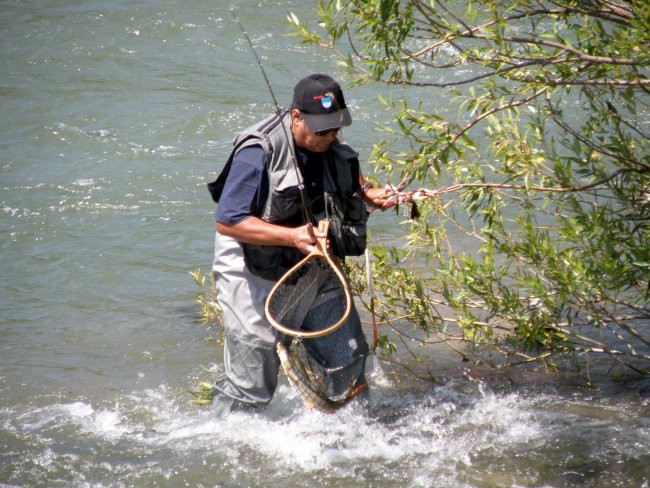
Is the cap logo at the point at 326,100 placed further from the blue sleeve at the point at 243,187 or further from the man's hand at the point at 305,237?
the man's hand at the point at 305,237

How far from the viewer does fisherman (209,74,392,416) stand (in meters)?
4.65

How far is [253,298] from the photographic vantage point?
200 inches

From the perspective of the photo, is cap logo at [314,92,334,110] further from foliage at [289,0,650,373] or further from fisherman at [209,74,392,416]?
foliage at [289,0,650,373]

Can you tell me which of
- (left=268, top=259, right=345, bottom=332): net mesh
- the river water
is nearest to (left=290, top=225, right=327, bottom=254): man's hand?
(left=268, top=259, right=345, bottom=332): net mesh

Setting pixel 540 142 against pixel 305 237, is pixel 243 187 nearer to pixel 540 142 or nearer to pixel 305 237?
pixel 305 237

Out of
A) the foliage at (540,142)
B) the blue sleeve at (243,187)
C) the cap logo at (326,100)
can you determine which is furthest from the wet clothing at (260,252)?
the foliage at (540,142)

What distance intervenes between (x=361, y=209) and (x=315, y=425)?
145cm

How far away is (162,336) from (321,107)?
348 centimetres

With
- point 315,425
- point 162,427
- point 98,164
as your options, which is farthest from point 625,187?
point 98,164

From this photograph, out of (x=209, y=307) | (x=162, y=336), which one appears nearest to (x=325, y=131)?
(x=209, y=307)

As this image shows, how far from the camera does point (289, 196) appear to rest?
475 centimetres

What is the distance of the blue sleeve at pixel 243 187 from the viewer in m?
4.65

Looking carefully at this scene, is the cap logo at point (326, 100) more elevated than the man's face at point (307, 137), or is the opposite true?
the cap logo at point (326, 100)

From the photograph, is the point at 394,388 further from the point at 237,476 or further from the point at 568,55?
the point at 568,55
